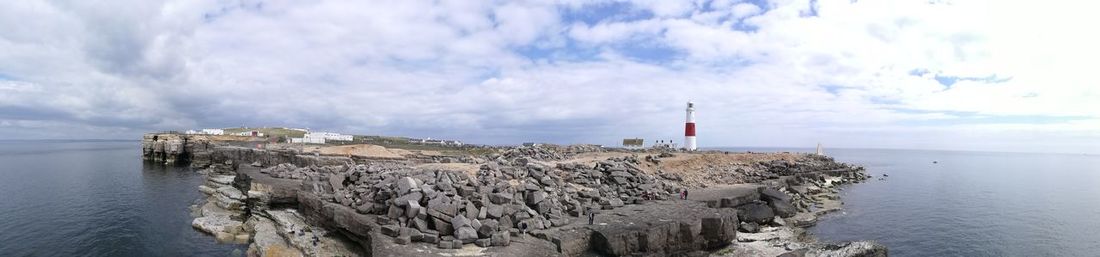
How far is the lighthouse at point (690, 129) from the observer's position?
52.8 meters

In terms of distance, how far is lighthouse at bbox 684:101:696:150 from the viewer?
173 feet

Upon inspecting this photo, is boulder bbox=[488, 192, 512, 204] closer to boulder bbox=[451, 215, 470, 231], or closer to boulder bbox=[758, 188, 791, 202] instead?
boulder bbox=[451, 215, 470, 231]

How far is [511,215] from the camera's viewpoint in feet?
57.8

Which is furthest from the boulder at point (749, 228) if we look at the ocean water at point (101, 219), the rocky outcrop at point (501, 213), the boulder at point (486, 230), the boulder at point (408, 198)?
the ocean water at point (101, 219)

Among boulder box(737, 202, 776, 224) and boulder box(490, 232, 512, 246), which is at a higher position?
boulder box(490, 232, 512, 246)

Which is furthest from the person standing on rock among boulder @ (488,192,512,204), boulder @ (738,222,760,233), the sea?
the sea

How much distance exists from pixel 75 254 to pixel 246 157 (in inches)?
1504

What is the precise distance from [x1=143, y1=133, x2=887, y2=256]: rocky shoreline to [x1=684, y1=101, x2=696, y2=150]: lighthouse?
21515 millimetres

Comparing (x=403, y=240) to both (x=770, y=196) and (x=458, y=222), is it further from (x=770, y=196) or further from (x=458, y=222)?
(x=770, y=196)

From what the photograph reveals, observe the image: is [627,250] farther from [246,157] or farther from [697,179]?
[246,157]

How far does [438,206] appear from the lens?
56.0ft

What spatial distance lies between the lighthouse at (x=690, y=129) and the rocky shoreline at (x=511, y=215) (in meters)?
21.5

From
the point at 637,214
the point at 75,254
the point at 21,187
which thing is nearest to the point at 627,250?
the point at 637,214

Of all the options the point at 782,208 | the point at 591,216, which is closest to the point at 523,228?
the point at 591,216
